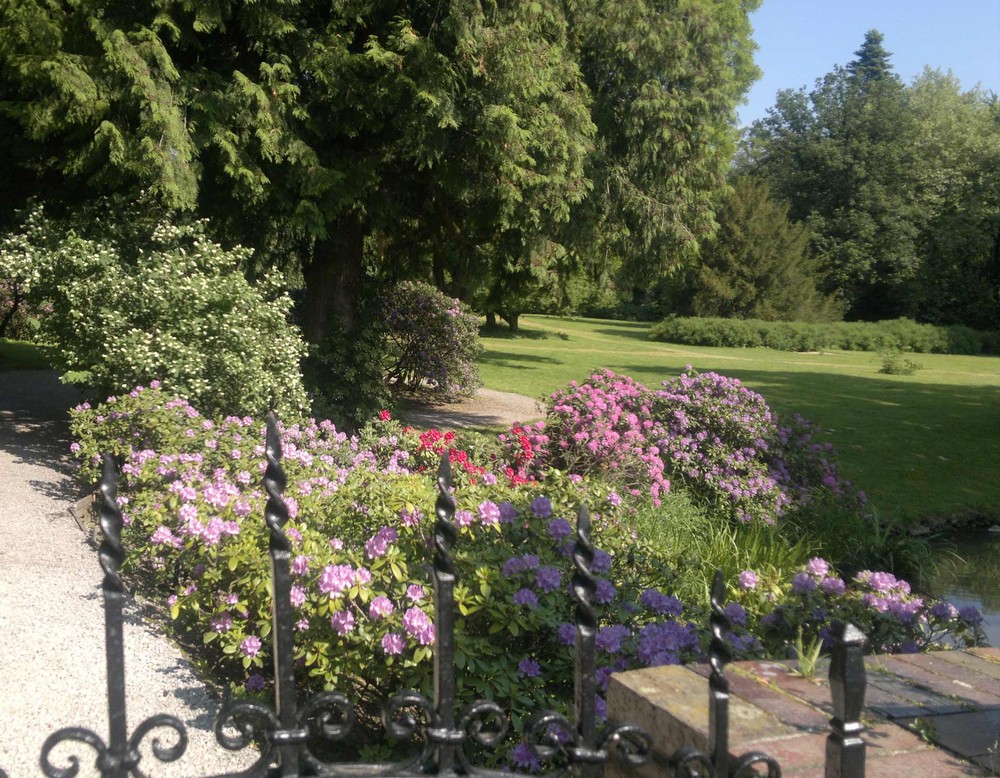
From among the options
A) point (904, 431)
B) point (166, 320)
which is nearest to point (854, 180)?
point (904, 431)

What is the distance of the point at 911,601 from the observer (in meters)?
4.07

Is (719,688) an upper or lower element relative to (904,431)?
upper

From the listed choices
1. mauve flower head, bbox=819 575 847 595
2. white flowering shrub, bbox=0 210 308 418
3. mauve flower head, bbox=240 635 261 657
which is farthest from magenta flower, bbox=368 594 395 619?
white flowering shrub, bbox=0 210 308 418

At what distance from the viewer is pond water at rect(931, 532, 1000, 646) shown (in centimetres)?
698

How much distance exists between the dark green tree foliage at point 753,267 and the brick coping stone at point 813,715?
3714 cm

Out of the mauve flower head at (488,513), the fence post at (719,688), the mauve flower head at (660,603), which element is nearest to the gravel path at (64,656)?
the mauve flower head at (488,513)

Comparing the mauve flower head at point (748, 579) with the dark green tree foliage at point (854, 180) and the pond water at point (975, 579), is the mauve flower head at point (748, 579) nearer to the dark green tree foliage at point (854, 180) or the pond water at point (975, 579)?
the pond water at point (975, 579)

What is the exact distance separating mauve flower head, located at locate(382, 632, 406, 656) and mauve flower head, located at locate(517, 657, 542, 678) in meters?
0.47

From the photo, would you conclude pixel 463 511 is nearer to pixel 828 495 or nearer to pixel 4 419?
pixel 828 495

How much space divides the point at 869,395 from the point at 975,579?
12.3m

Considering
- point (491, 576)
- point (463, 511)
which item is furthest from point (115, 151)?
point (491, 576)

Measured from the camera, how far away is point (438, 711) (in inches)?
70.4

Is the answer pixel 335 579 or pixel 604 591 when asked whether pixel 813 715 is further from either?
pixel 335 579

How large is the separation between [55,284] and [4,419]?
3.39 metres
